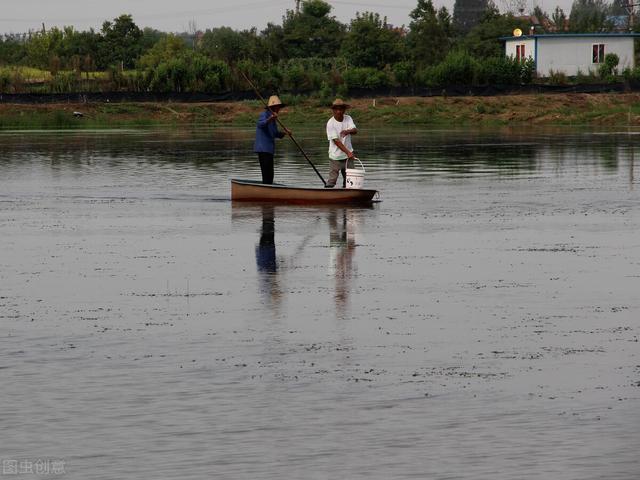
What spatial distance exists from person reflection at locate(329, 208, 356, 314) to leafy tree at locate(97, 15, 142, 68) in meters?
92.4

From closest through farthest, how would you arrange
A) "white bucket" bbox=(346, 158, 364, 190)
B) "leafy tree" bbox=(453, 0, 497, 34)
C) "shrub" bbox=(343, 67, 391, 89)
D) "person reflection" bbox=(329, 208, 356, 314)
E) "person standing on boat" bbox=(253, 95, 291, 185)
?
"person reflection" bbox=(329, 208, 356, 314)
"white bucket" bbox=(346, 158, 364, 190)
"person standing on boat" bbox=(253, 95, 291, 185)
"shrub" bbox=(343, 67, 391, 89)
"leafy tree" bbox=(453, 0, 497, 34)

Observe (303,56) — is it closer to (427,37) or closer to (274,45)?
(274,45)

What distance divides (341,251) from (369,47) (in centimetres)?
8239

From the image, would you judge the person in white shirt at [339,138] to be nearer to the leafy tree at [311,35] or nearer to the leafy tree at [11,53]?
the leafy tree at [311,35]

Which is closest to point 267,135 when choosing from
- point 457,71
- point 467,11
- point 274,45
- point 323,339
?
point 323,339

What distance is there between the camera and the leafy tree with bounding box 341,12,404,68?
9856cm

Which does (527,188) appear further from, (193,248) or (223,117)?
(223,117)

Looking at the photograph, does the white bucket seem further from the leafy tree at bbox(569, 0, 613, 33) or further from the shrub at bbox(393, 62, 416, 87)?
the leafy tree at bbox(569, 0, 613, 33)

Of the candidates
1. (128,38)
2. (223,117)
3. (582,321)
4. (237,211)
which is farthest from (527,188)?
(128,38)

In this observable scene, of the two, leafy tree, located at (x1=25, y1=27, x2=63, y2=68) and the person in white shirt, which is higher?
leafy tree, located at (x1=25, y1=27, x2=63, y2=68)

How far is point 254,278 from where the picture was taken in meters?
15.3

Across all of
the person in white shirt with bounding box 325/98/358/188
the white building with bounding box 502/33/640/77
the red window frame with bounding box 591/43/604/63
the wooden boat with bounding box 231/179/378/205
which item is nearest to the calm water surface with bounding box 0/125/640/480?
the wooden boat with bounding box 231/179/378/205

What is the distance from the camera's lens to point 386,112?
234 feet

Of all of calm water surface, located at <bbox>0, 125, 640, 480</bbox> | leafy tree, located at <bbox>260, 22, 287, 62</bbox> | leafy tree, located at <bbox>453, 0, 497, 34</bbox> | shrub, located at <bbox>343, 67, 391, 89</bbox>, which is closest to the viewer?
calm water surface, located at <bbox>0, 125, 640, 480</bbox>
